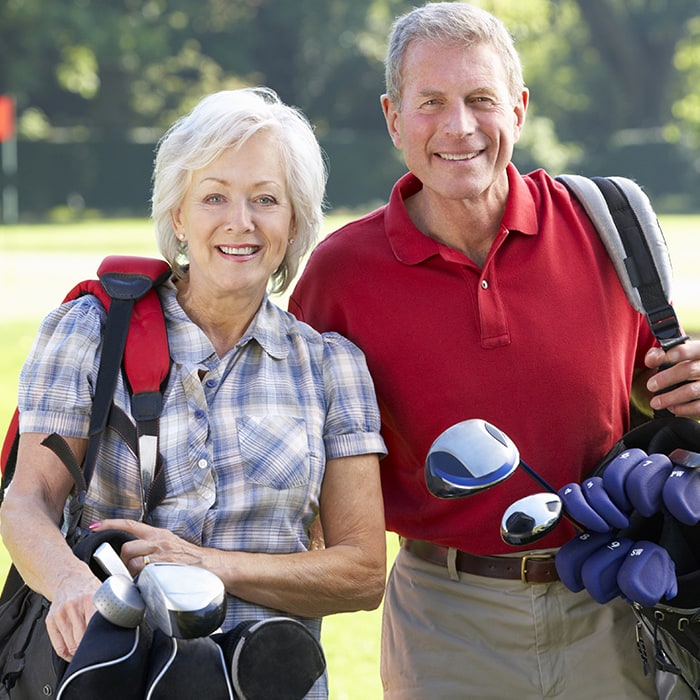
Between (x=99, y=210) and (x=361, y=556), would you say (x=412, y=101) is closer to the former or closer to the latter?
(x=361, y=556)

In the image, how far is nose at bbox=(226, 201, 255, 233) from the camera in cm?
301

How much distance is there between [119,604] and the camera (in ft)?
7.63

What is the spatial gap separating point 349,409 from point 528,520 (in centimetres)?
53

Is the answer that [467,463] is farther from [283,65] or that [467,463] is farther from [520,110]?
[283,65]

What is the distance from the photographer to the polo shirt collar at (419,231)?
3.50m

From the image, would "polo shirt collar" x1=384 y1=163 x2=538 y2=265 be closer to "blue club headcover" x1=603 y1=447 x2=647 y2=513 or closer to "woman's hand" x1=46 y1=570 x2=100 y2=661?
"blue club headcover" x1=603 y1=447 x2=647 y2=513

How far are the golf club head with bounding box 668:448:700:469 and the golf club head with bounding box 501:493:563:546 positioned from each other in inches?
15.3

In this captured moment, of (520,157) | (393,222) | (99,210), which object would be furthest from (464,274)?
(520,157)

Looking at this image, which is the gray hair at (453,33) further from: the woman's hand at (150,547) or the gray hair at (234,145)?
the woman's hand at (150,547)

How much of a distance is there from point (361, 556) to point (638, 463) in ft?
2.18

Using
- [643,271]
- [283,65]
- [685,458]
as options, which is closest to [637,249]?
[643,271]

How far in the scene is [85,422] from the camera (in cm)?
282

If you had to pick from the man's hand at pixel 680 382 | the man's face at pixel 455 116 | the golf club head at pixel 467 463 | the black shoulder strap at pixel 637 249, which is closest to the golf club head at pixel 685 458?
the man's hand at pixel 680 382

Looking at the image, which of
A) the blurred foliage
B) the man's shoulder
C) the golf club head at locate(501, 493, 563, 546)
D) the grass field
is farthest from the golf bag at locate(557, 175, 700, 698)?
the blurred foliage
